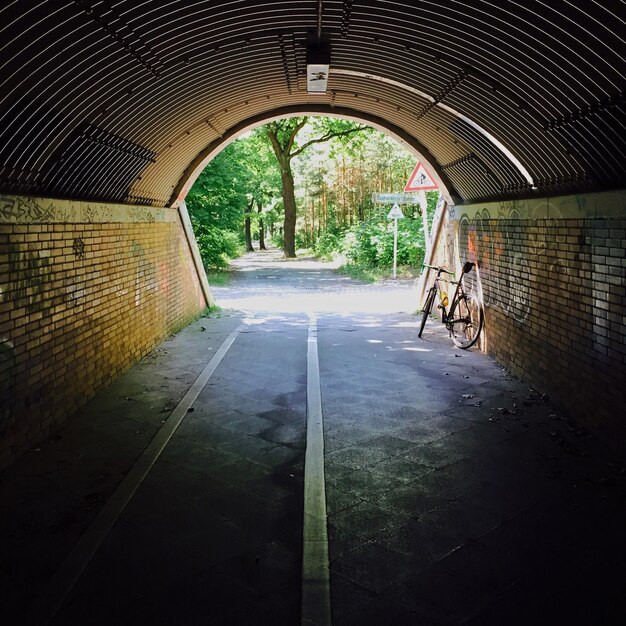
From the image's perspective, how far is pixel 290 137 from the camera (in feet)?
103

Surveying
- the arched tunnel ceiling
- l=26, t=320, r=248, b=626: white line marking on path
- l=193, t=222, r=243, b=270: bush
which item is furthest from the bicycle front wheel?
l=193, t=222, r=243, b=270: bush

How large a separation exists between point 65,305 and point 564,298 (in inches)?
193

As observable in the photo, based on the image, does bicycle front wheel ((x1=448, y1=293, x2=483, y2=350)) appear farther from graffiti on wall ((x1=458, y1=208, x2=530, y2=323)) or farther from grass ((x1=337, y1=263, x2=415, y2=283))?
grass ((x1=337, y1=263, x2=415, y2=283))

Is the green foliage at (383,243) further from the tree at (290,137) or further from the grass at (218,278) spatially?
the grass at (218,278)

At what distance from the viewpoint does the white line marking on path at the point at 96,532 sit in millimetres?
3168

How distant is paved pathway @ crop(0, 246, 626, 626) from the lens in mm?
3217

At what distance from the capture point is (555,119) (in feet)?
18.5

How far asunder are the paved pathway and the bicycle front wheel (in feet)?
5.81

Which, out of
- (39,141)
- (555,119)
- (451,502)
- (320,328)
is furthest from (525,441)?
(320,328)

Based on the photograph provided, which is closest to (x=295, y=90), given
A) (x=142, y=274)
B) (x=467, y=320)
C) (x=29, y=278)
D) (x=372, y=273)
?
(x=142, y=274)

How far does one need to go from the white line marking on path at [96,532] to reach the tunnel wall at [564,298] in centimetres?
377

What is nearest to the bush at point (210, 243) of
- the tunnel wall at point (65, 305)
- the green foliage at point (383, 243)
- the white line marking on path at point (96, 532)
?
the green foliage at point (383, 243)

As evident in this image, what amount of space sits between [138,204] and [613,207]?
678 centimetres

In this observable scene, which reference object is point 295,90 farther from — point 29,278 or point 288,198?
point 288,198
